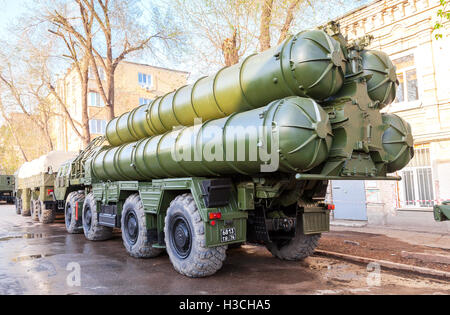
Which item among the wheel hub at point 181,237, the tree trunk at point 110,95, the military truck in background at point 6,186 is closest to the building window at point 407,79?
the wheel hub at point 181,237

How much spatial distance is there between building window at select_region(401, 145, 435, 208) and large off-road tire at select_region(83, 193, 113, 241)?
939 centimetres

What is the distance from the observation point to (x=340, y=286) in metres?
5.55

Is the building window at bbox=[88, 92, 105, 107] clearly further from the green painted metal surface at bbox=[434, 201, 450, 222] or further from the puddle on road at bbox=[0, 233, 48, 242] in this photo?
the green painted metal surface at bbox=[434, 201, 450, 222]

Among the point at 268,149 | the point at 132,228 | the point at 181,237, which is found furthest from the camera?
the point at 132,228

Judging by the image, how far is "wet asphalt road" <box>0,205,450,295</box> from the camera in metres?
5.47

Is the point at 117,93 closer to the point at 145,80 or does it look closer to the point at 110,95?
the point at 145,80

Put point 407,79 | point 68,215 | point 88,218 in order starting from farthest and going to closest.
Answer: point 68,215 < point 407,79 < point 88,218

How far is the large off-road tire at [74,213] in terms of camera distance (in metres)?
11.8

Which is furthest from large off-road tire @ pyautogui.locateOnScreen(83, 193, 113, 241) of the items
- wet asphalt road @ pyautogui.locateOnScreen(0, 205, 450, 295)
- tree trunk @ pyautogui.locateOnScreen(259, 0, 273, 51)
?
tree trunk @ pyautogui.locateOnScreen(259, 0, 273, 51)

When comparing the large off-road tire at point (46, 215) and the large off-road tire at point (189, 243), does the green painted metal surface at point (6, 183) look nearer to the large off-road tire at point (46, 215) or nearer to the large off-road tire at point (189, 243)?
the large off-road tire at point (46, 215)

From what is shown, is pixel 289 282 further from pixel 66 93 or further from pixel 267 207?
pixel 66 93

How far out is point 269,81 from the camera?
571 cm

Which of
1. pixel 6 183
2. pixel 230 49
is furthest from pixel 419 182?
pixel 6 183

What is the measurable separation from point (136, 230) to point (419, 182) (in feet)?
29.6
